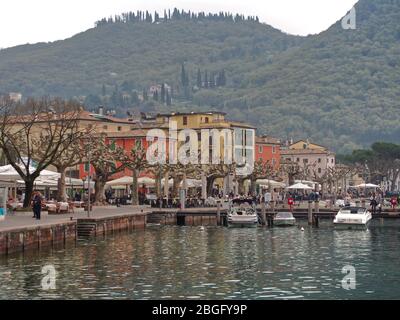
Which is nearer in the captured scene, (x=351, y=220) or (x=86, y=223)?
(x=86, y=223)

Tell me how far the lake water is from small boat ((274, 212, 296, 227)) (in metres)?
14.5

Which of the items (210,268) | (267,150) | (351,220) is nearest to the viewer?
(210,268)

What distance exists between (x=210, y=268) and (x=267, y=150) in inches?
5051

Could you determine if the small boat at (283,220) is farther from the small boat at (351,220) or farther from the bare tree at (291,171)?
the bare tree at (291,171)

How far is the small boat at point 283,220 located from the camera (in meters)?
90.5

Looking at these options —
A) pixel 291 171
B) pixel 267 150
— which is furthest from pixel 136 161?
pixel 267 150

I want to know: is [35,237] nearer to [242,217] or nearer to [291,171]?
[242,217]

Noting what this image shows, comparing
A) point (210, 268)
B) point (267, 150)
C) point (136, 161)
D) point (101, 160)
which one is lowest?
point (210, 268)

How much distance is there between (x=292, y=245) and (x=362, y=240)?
28.4ft

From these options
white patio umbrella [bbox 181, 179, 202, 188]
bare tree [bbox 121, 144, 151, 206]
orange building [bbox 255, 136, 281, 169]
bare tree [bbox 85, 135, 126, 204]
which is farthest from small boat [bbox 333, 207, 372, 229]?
orange building [bbox 255, 136, 281, 169]

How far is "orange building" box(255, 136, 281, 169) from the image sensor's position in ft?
572

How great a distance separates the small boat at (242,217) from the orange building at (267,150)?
→ 266 ft

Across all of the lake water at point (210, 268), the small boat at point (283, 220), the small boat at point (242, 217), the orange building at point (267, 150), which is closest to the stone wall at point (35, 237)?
the lake water at point (210, 268)

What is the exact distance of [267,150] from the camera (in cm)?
17750
